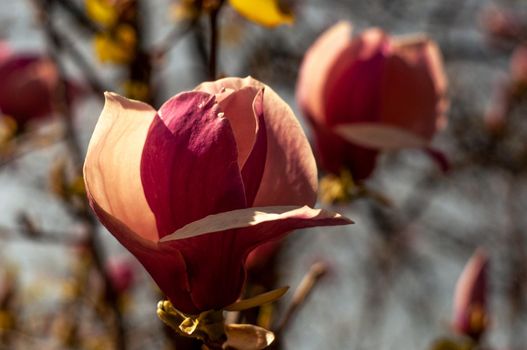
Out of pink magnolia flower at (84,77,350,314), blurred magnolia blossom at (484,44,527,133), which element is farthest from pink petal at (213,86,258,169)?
blurred magnolia blossom at (484,44,527,133)

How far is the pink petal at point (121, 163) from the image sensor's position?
53 centimetres

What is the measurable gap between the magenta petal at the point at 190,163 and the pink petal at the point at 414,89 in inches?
16.1

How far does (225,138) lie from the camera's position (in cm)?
53

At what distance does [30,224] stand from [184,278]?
71 centimetres

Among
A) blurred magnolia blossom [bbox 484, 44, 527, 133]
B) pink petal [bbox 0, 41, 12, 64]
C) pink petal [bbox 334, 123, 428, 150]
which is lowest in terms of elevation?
blurred magnolia blossom [bbox 484, 44, 527, 133]

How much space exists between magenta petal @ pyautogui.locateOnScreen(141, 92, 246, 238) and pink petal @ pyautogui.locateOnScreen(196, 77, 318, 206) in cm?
4

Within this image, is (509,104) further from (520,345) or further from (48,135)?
(48,135)

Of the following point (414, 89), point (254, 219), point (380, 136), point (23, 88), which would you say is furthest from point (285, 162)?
point (23, 88)

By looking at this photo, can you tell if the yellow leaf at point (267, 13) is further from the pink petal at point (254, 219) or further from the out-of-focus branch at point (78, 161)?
the out-of-focus branch at point (78, 161)

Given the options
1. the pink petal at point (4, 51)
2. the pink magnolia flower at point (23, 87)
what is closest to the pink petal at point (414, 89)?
the pink magnolia flower at point (23, 87)

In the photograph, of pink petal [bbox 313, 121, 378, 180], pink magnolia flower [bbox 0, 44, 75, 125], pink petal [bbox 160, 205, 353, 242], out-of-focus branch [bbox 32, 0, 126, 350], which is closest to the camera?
pink petal [bbox 160, 205, 353, 242]

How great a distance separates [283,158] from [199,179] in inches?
3.0

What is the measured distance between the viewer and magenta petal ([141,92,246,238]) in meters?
0.53

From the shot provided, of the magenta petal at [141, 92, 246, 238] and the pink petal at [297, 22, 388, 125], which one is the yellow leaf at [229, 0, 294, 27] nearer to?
the pink petal at [297, 22, 388, 125]
